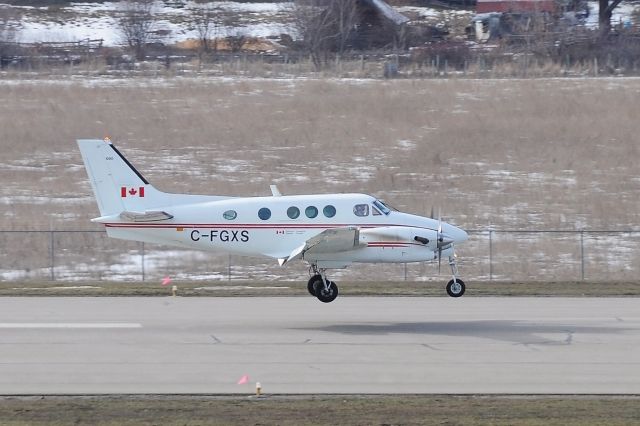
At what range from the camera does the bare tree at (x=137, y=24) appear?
7081cm

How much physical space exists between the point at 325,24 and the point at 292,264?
3734cm

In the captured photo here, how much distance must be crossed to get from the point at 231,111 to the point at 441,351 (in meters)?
37.5

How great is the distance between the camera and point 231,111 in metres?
57.6

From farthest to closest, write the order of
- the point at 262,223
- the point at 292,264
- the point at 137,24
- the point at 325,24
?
1. the point at 137,24
2. the point at 325,24
3. the point at 292,264
4. the point at 262,223

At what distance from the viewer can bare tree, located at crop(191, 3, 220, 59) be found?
7231 centimetres

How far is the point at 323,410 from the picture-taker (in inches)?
669

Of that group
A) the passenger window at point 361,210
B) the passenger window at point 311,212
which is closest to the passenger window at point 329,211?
the passenger window at point 311,212

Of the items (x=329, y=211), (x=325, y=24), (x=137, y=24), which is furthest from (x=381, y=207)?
(x=137, y=24)

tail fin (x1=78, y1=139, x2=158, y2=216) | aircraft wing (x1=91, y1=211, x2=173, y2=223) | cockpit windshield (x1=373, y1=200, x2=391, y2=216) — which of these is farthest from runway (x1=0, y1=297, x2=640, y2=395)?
tail fin (x1=78, y1=139, x2=158, y2=216)

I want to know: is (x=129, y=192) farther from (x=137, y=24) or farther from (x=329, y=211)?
(x=137, y=24)

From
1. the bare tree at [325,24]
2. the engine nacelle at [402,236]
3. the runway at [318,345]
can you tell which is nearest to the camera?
the runway at [318,345]

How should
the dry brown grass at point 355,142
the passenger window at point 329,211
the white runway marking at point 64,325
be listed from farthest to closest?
the dry brown grass at point 355,142, the passenger window at point 329,211, the white runway marking at point 64,325

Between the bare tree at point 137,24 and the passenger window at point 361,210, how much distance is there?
45.0m

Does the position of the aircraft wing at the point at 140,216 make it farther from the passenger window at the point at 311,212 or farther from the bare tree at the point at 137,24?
the bare tree at the point at 137,24
